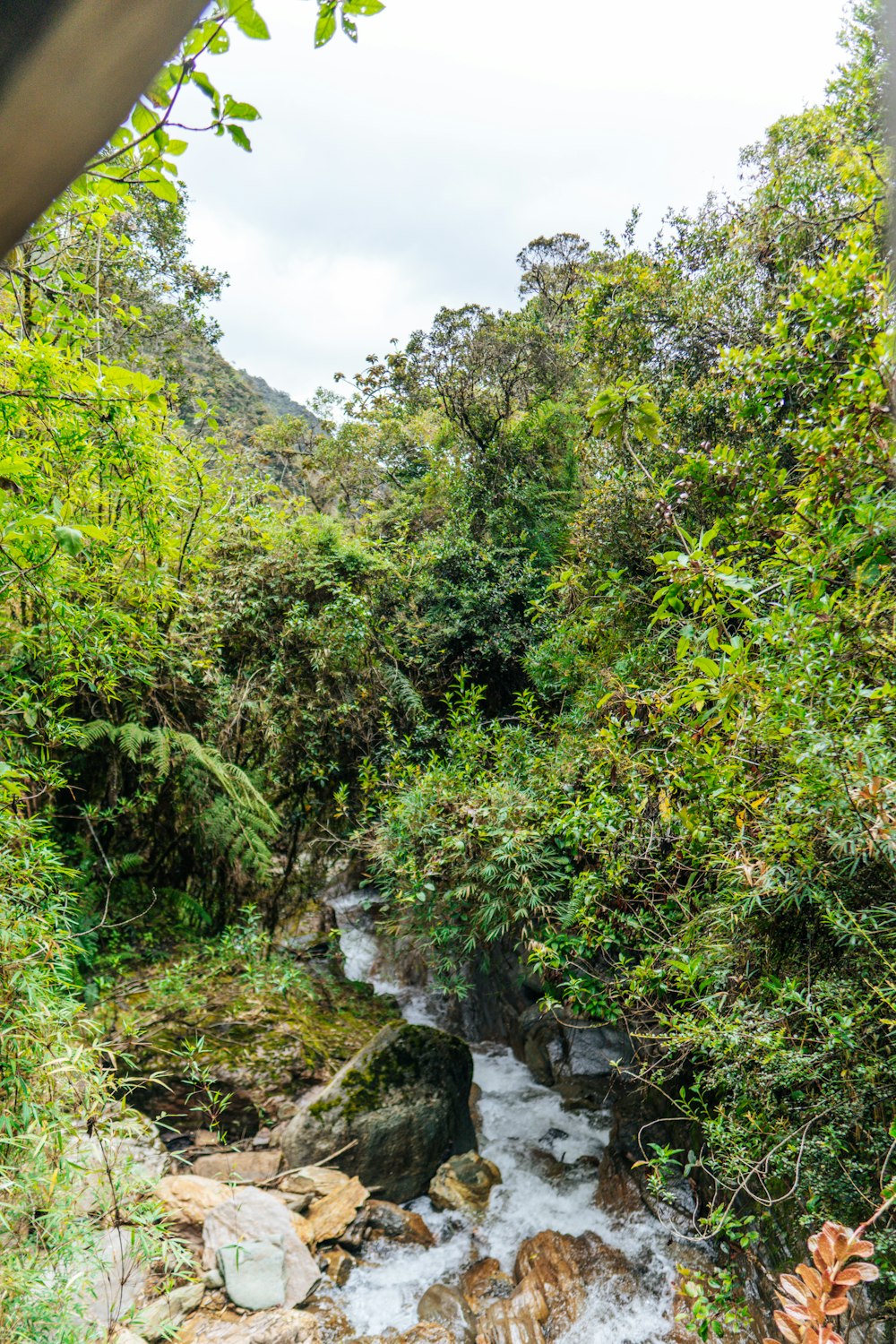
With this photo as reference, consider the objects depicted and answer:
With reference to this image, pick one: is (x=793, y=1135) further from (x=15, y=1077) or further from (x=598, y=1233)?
(x=15, y=1077)

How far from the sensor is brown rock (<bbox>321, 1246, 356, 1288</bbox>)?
3867 mm

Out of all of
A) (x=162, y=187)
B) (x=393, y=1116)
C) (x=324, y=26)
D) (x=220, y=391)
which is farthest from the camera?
(x=220, y=391)

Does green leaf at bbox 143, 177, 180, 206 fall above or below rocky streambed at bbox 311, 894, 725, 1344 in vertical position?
above

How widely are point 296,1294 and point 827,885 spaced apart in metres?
3.88

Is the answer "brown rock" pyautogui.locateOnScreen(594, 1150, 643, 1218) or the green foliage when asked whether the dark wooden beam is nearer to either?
the green foliage

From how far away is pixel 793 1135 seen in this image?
2.35m

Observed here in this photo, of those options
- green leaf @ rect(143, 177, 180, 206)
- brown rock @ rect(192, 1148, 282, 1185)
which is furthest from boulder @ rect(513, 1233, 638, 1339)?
green leaf @ rect(143, 177, 180, 206)

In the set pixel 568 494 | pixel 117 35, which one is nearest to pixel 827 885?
pixel 117 35

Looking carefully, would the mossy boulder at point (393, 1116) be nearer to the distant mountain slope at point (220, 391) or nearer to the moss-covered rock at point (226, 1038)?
the moss-covered rock at point (226, 1038)

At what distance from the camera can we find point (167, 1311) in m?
3.17

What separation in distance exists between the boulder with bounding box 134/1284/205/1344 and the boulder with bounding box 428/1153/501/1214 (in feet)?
6.11

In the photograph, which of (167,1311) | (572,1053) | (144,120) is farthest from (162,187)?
(572,1053)

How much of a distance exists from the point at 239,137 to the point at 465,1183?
6162mm

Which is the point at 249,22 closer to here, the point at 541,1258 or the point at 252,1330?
the point at 252,1330
